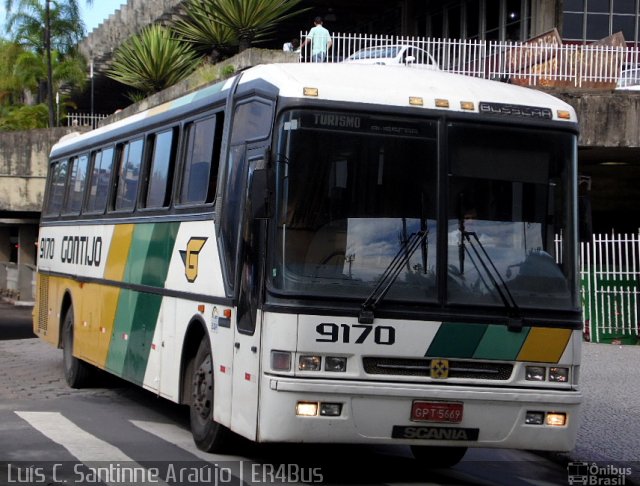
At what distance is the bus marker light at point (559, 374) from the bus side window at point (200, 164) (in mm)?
3190

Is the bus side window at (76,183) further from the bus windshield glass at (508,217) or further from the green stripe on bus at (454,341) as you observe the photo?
the green stripe on bus at (454,341)

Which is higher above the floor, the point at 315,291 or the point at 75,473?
the point at 315,291

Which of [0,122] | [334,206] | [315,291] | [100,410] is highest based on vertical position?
[0,122]

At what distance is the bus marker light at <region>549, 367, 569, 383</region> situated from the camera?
8734 millimetres

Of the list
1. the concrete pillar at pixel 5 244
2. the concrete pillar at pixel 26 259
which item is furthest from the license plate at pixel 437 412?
the concrete pillar at pixel 5 244

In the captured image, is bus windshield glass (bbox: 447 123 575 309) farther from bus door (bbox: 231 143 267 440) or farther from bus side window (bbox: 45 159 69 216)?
bus side window (bbox: 45 159 69 216)

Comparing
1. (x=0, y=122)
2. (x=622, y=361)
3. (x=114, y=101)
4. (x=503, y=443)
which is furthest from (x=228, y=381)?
(x=114, y=101)

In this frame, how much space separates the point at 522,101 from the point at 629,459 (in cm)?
342

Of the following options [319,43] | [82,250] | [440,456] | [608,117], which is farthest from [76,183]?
[608,117]

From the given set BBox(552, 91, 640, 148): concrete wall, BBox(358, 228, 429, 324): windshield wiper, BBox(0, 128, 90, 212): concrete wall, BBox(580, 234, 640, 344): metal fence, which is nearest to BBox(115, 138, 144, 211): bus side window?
BBox(358, 228, 429, 324): windshield wiper

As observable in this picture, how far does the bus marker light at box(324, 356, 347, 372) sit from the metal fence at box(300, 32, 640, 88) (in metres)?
16.3

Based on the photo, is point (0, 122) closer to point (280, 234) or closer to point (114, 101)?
point (114, 101)

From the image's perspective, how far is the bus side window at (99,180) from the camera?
14.0 m

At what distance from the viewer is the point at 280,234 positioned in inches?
333
